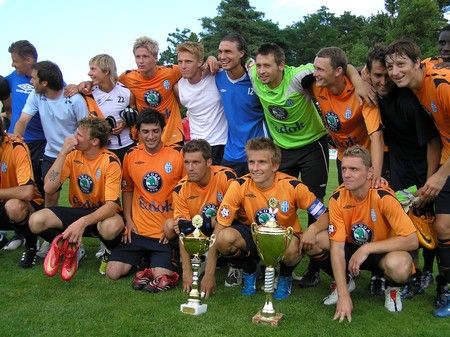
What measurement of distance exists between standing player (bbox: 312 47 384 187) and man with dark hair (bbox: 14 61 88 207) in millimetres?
2666

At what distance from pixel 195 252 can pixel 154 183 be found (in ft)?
4.15

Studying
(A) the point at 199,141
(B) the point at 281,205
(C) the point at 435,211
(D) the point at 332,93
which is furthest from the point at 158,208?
(C) the point at 435,211

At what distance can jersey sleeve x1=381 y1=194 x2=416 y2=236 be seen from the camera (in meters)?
4.11

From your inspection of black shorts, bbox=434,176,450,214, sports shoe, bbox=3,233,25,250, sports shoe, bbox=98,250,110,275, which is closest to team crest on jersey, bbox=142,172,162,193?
sports shoe, bbox=98,250,110,275

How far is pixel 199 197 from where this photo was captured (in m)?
5.00

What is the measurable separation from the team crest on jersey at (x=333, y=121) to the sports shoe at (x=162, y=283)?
2.07 meters

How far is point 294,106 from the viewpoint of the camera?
5.25 meters

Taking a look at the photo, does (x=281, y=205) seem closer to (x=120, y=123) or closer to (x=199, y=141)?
(x=199, y=141)

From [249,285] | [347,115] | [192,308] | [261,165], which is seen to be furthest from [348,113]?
[192,308]

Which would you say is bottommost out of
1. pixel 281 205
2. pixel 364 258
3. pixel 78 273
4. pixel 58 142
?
pixel 78 273

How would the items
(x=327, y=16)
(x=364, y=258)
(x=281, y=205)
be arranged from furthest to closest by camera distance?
(x=327, y=16), (x=281, y=205), (x=364, y=258)

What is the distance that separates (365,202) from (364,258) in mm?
493

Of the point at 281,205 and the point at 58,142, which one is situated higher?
the point at 58,142

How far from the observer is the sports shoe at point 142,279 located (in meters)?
4.76
